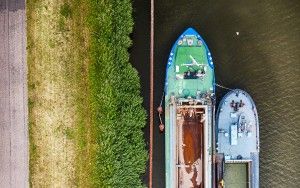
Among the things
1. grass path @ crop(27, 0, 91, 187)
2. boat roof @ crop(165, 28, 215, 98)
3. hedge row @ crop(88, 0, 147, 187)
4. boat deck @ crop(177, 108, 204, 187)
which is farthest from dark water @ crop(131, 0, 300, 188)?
grass path @ crop(27, 0, 91, 187)

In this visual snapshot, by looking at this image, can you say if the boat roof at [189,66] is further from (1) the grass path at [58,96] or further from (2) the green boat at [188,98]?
(1) the grass path at [58,96]

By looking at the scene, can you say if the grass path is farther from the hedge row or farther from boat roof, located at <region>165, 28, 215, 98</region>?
boat roof, located at <region>165, 28, 215, 98</region>

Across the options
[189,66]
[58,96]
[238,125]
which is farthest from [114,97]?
[238,125]

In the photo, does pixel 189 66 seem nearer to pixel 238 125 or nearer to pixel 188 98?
pixel 188 98

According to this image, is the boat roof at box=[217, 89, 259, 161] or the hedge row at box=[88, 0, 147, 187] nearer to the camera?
the hedge row at box=[88, 0, 147, 187]

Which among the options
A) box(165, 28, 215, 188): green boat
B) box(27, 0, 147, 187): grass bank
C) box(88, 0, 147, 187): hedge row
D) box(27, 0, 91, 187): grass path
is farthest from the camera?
box(165, 28, 215, 188): green boat

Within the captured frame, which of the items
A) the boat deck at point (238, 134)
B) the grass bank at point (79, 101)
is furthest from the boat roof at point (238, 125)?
the grass bank at point (79, 101)

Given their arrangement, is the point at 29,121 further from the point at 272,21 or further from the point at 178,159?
the point at 272,21
